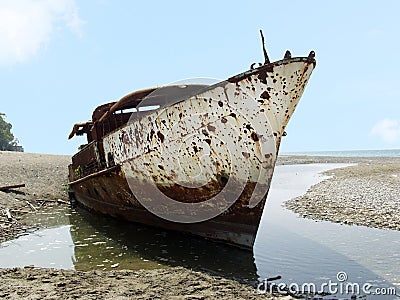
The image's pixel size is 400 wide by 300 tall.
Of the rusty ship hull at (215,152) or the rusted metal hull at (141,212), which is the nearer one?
the rusty ship hull at (215,152)

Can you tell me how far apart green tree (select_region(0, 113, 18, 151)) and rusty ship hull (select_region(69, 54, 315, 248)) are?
3618cm

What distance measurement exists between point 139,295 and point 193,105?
121 inches

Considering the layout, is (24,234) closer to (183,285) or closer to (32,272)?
(32,272)

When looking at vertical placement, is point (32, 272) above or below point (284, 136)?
below

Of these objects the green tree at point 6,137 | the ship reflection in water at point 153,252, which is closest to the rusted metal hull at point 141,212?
the ship reflection in water at point 153,252

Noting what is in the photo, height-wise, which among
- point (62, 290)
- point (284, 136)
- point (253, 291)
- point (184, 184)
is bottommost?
point (253, 291)

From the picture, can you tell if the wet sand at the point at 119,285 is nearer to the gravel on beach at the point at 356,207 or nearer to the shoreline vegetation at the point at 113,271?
the shoreline vegetation at the point at 113,271

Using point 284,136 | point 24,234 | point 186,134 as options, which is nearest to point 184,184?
point 186,134

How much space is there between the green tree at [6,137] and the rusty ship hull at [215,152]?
36.2 m

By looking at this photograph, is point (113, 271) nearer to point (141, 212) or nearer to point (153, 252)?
point (153, 252)

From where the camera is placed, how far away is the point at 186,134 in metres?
6.19

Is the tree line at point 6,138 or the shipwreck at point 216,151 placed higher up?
the tree line at point 6,138

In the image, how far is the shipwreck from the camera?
560 cm

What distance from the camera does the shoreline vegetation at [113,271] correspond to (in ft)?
13.6
